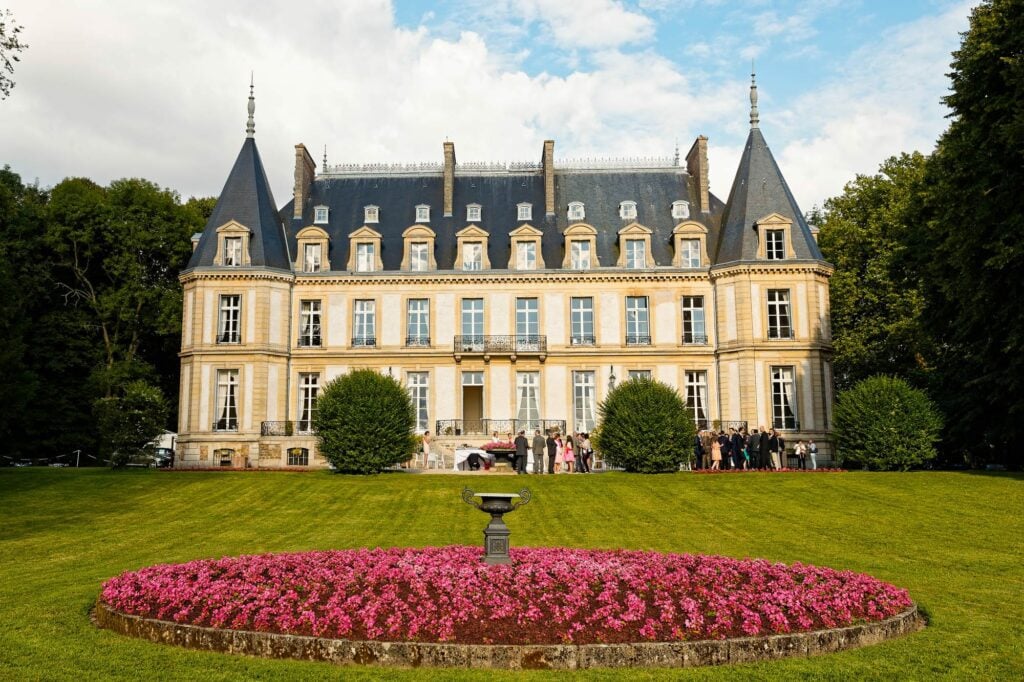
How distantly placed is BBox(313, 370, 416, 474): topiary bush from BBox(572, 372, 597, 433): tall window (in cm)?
1155

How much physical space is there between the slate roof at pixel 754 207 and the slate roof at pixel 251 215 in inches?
764

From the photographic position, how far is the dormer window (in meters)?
40.8

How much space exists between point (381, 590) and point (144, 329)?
126ft

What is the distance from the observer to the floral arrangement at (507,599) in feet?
28.6

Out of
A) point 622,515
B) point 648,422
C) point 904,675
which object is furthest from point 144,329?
point 904,675

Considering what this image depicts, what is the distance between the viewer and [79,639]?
9023 mm

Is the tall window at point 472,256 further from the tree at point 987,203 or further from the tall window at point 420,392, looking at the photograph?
the tree at point 987,203

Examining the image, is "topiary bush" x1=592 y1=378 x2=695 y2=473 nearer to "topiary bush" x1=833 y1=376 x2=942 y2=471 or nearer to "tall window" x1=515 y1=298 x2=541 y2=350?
"topiary bush" x1=833 y1=376 x2=942 y2=471

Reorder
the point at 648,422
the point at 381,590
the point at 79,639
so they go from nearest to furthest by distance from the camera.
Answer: the point at 79,639 < the point at 381,590 < the point at 648,422

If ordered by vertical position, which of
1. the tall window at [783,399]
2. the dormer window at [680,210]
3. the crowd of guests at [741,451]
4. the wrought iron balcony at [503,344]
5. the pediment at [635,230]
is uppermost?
the dormer window at [680,210]

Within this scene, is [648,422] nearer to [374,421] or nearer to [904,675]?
[374,421]

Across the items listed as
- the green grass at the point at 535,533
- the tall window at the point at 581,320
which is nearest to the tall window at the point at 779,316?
the tall window at the point at 581,320

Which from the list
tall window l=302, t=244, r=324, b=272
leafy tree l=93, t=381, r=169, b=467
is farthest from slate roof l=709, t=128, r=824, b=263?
leafy tree l=93, t=381, r=169, b=467

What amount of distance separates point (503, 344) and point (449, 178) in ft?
30.2
